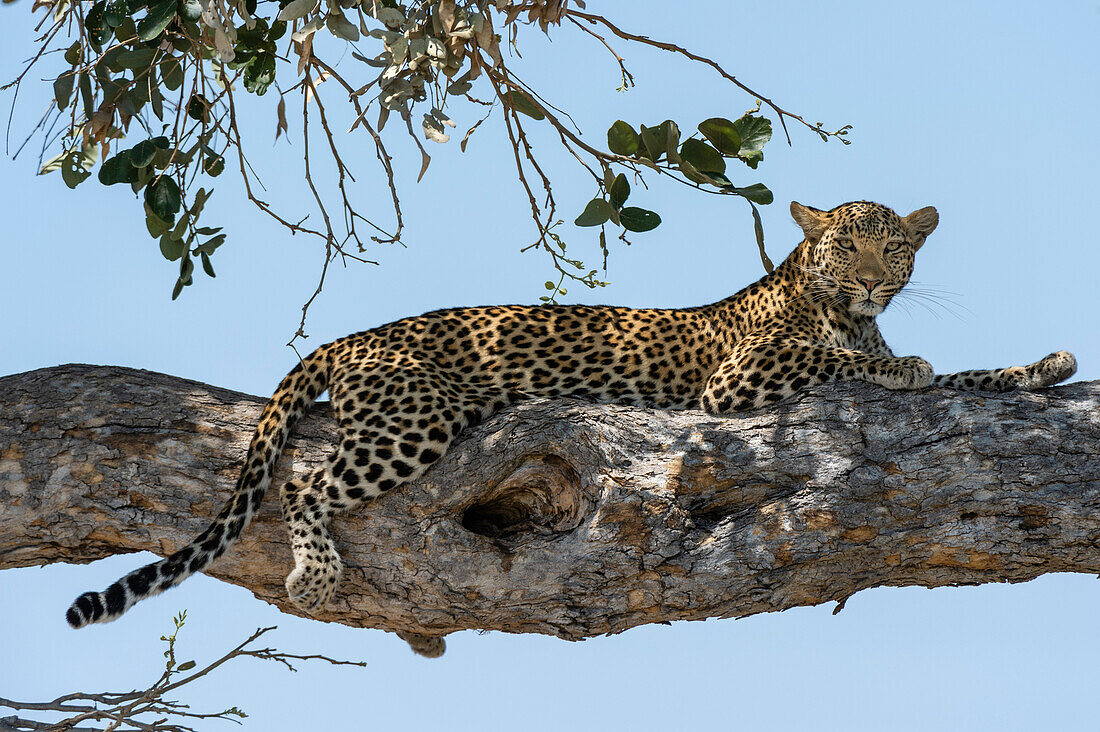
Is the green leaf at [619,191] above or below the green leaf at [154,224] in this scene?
above

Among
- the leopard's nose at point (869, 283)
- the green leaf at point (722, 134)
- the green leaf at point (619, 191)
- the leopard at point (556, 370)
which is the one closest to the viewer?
the green leaf at point (722, 134)

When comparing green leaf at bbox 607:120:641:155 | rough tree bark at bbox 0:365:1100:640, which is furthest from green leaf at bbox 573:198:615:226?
rough tree bark at bbox 0:365:1100:640

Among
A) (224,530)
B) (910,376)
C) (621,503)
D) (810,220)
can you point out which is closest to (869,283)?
(810,220)

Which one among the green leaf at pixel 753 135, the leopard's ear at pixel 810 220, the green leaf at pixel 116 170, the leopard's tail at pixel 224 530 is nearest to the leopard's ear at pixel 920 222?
the leopard's ear at pixel 810 220

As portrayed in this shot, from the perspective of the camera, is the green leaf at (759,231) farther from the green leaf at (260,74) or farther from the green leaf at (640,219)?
the green leaf at (260,74)

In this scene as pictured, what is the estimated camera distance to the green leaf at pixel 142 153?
632cm

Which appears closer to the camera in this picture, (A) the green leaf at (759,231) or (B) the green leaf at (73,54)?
(A) the green leaf at (759,231)

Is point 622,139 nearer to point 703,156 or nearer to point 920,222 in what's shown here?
point 703,156

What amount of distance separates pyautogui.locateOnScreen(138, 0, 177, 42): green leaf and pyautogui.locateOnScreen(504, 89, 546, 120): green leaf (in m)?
1.70

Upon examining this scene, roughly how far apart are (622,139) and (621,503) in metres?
1.78

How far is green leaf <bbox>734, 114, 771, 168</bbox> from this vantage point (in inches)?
Result: 231

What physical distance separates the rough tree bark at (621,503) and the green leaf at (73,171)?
4.32 ft

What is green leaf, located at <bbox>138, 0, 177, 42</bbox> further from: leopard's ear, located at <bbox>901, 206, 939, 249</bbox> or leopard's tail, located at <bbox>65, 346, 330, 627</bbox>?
leopard's ear, located at <bbox>901, 206, 939, 249</bbox>

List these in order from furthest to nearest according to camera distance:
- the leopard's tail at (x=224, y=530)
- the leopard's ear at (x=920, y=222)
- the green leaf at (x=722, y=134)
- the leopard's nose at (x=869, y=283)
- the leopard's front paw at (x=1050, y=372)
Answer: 1. the leopard's ear at (x=920, y=222)
2. the leopard's nose at (x=869, y=283)
3. the leopard's front paw at (x=1050, y=372)
4. the leopard's tail at (x=224, y=530)
5. the green leaf at (x=722, y=134)
